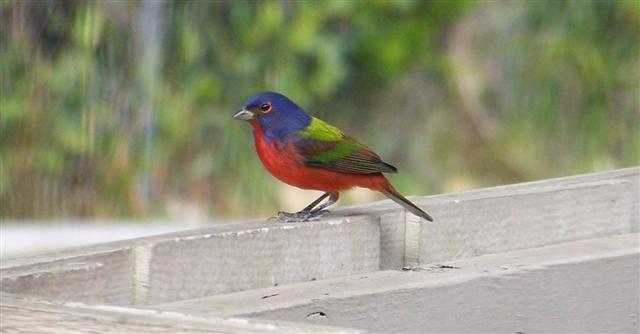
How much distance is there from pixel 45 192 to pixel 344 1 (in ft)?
5.14

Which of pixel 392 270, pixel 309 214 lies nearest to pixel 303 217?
pixel 309 214

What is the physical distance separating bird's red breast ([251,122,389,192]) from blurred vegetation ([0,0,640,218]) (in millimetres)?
3203

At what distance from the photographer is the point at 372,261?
8.32ft

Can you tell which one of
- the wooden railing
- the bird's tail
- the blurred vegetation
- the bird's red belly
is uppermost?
the blurred vegetation

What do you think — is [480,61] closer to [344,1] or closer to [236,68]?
[344,1]

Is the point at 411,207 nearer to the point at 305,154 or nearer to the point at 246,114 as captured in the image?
the point at 305,154

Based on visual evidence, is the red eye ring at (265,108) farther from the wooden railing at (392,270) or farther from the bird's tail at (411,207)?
the wooden railing at (392,270)

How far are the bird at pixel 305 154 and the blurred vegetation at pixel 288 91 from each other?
125 inches

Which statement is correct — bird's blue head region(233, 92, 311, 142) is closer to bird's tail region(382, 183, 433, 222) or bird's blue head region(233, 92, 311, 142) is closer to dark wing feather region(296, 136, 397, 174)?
dark wing feather region(296, 136, 397, 174)

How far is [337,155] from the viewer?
135 inches

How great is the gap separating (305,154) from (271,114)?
0.12 meters

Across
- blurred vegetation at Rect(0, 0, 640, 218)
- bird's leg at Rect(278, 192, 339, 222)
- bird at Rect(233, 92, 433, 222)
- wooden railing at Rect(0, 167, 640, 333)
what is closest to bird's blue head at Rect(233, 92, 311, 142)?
bird at Rect(233, 92, 433, 222)

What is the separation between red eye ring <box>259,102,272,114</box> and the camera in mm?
3457

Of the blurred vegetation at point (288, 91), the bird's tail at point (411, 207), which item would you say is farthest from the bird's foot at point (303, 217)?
the blurred vegetation at point (288, 91)
